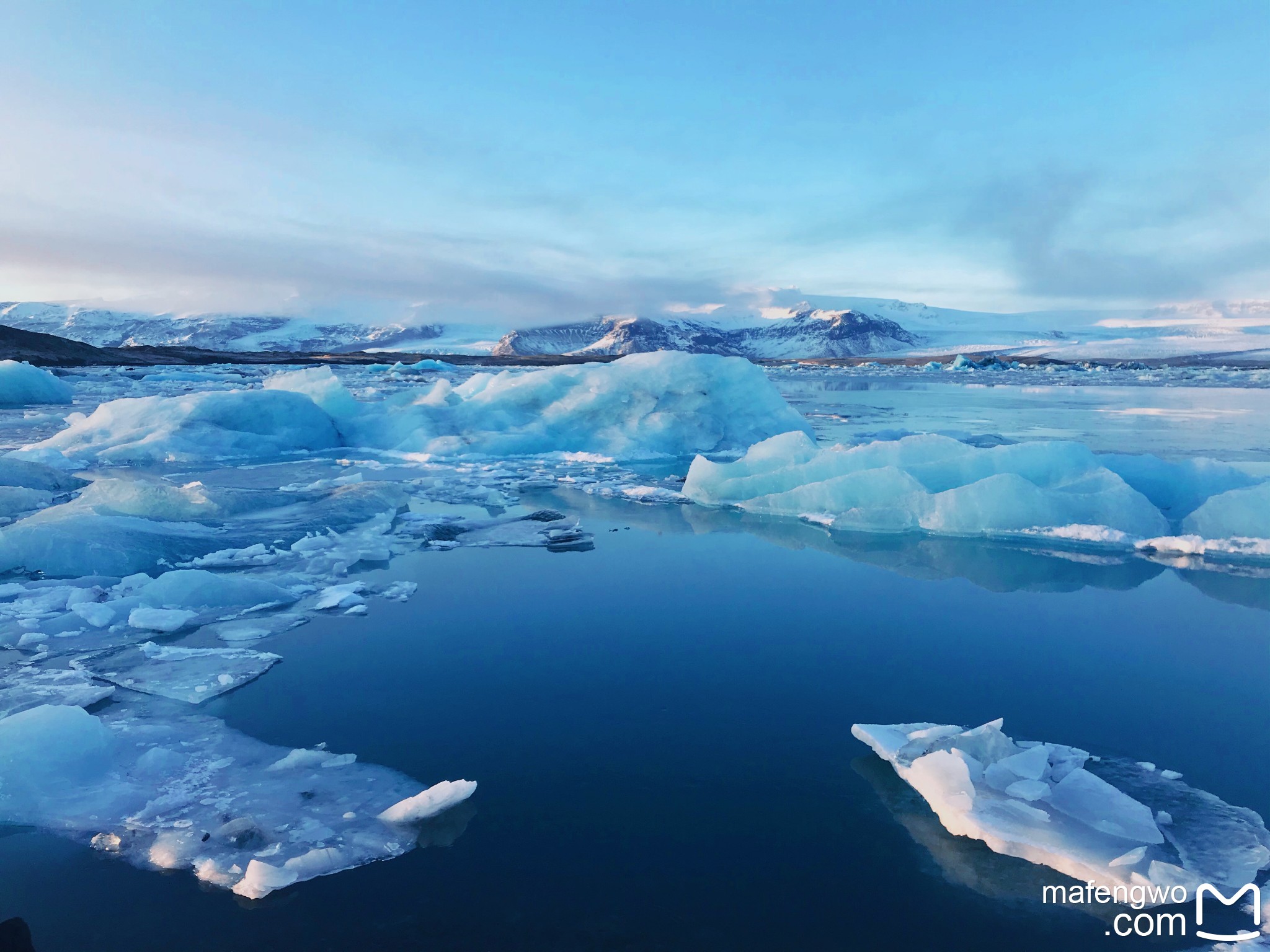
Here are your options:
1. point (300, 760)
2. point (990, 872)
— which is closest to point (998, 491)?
point (990, 872)

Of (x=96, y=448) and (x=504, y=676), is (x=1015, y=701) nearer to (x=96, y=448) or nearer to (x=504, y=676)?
(x=504, y=676)

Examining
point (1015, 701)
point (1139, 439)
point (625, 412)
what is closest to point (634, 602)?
point (1015, 701)

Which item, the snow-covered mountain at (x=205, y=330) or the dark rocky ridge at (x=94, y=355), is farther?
the snow-covered mountain at (x=205, y=330)

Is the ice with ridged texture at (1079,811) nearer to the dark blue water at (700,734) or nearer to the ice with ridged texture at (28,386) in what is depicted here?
the dark blue water at (700,734)

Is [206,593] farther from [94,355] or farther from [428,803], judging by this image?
[94,355]

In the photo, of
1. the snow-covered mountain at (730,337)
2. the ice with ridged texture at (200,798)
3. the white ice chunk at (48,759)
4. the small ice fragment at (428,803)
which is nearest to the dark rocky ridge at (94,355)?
the white ice chunk at (48,759)

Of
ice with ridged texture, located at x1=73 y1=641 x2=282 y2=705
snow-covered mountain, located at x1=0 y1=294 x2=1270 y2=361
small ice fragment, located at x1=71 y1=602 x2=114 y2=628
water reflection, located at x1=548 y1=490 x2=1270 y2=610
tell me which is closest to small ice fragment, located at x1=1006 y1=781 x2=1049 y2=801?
water reflection, located at x1=548 y1=490 x2=1270 y2=610
